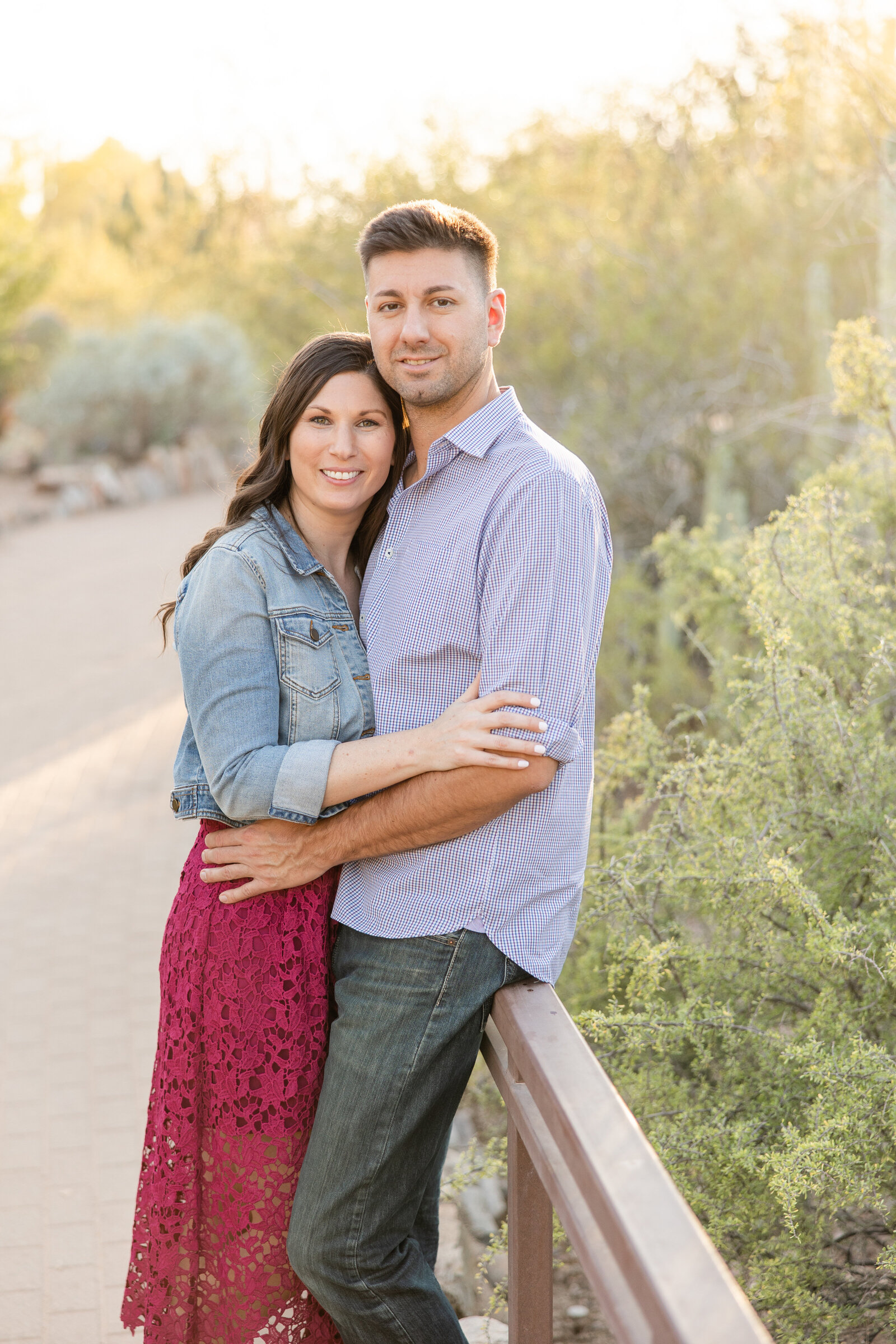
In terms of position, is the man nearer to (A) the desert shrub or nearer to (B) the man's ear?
(B) the man's ear

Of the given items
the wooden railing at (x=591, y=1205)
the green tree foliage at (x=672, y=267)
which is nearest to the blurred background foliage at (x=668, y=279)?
the green tree foliage at (x=672, y=267)

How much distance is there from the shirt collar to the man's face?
111mm

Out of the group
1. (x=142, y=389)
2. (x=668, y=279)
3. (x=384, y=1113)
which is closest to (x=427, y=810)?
(x=384, y=1113)

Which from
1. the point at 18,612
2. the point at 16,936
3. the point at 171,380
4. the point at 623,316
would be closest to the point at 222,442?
the point at 171,380

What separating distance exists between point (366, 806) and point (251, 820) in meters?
0.23

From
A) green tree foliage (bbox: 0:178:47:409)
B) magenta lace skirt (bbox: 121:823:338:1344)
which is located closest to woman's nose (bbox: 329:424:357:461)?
magenta lace skirt (bbox: 121:823:338:1344)

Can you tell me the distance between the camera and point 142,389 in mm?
22016

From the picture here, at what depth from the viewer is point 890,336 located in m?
4.94

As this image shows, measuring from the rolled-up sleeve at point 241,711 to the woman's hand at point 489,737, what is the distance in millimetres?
219

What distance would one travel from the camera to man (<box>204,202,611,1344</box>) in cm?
194

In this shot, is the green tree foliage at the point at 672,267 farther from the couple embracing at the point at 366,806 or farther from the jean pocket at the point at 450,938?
the jean pocket at the point at 450,938

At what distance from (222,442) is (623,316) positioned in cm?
1688

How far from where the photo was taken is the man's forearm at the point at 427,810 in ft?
6.33

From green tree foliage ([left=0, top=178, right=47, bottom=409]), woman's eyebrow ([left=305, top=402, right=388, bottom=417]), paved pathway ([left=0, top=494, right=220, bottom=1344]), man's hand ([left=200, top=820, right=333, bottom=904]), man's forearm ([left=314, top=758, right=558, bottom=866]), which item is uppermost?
green tree foliage ([left=0, top=178, right=47, bottom=409])
